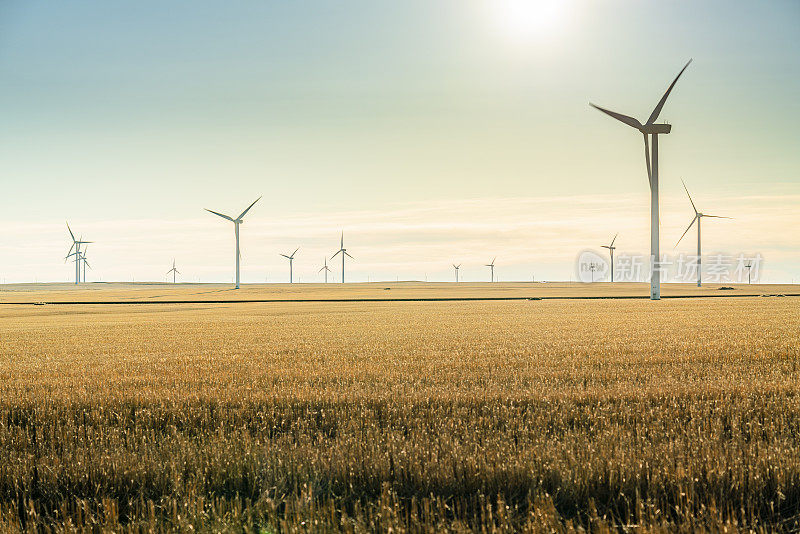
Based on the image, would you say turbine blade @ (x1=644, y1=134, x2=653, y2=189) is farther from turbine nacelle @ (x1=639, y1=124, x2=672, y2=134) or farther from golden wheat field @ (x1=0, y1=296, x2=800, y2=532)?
golden wheat field @ (x1=0, y1=296, x2=800, y2=532)

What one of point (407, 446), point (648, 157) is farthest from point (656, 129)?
point (407, 446)

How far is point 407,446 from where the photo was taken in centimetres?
922

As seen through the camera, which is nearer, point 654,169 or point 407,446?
point 407,446

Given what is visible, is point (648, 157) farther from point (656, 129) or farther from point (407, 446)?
point (407, 446)

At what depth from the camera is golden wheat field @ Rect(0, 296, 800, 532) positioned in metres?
7.30

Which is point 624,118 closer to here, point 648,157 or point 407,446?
point 648,157

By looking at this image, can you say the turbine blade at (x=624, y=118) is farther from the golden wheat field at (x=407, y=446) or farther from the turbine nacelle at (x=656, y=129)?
the golden wheat field at (x=407, y=446)

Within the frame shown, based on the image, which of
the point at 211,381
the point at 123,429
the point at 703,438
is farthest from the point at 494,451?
the point at 211,381

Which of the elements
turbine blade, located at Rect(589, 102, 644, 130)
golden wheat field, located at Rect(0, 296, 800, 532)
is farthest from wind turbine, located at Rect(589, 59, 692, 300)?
golden wheat field, located at Rect(0, 296, 800, 532)

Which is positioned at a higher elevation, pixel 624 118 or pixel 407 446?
pixel 624 118

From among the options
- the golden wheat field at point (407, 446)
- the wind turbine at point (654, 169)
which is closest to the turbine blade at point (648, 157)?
the wind turbine at point (654, 169)

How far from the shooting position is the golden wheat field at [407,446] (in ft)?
24.0

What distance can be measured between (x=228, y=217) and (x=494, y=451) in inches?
5228

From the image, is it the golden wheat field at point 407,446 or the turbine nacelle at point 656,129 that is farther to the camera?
the turbine nacelle at point 656,129
